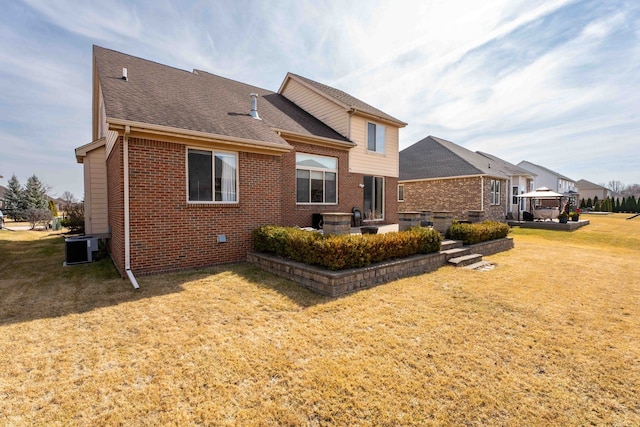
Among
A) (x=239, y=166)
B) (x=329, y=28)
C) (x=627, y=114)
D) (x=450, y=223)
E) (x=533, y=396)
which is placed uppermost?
(x=329, y=28)

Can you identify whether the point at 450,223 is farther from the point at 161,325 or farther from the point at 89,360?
the point at 89,360

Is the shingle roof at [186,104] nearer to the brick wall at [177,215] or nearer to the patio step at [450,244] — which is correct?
the brick wall at [177,215]

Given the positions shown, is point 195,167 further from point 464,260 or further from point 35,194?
point 35,194

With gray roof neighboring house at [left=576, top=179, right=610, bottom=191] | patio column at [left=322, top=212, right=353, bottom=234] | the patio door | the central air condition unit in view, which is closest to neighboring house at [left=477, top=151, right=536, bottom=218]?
the patio door

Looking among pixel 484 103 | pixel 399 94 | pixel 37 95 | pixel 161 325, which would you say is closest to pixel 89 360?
pixel 161 325

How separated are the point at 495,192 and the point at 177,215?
21789mm

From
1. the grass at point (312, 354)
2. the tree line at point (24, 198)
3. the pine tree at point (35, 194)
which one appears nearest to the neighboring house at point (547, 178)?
the grass at point (312, 354)

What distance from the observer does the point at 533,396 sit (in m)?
2.79

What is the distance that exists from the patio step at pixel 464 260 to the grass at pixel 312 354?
1.81 m

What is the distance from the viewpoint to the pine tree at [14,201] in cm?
3128

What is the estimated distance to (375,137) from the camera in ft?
45.3

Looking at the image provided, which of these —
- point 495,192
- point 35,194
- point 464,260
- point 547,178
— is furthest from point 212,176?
point 547,178

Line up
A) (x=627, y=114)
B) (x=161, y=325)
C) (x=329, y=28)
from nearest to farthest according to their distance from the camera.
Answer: (x=161, y=325) → (x=329, y=28) → (x=627, y=114)

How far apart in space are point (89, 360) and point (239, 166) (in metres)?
5.58
